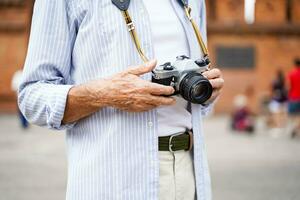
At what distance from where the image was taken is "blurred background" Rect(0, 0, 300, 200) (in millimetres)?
7566

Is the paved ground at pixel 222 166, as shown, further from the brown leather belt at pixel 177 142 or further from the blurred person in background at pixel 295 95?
the brown leather belt at pixel 177 142

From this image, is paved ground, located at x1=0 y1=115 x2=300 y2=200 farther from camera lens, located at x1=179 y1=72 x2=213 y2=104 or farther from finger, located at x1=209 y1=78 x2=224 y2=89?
camera lens, located at x1=179 y1=72 x2=213 y2=104

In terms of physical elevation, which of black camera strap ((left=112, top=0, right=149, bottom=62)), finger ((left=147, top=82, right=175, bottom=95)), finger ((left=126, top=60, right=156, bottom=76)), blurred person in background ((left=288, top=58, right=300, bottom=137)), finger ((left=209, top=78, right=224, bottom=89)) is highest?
black camera strap ((left=112, top=0, right=149, bottom=62))

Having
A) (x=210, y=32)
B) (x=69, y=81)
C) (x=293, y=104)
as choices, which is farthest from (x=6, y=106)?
(x=69, y=81)

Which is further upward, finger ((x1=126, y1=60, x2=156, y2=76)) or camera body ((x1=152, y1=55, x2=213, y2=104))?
finger ((x1=126, y1=60, x2=156, y2=76))

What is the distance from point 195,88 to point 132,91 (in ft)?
0.72

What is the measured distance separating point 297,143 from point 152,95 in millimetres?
10636

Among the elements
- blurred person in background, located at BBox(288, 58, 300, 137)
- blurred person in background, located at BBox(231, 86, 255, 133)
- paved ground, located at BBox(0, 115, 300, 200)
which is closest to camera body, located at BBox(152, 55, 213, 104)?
paved ground, located at BBox(0, 115, 300, 200)

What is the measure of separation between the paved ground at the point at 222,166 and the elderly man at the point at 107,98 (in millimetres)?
4852

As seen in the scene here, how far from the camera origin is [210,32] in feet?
67.4

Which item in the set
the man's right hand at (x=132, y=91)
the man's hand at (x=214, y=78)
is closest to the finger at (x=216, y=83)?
the man's hand at (x=214, y=78)

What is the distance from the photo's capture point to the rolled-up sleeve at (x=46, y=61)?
1.91 m

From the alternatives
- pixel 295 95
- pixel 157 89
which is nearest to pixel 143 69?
pixel 157 89

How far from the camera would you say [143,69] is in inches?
70.1
